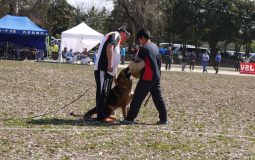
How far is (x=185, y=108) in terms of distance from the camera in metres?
13.6

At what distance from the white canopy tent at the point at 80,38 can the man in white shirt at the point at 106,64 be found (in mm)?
29143

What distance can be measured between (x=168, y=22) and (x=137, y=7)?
25.3ft

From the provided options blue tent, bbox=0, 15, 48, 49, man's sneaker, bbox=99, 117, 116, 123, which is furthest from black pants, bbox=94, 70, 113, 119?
blue tent, bbox=0, 15, 48, 49

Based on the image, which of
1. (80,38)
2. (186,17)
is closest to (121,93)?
(80,38)

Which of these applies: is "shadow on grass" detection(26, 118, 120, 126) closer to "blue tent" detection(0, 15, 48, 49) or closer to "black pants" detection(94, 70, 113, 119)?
"black pants" detection(94, 70, 113, 119)

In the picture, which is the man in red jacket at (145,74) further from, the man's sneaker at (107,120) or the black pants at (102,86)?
the black pants at (102,86)

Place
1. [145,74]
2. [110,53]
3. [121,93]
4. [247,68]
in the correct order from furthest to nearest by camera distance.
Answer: [247,68], [121,93], [145,74], [110,53]

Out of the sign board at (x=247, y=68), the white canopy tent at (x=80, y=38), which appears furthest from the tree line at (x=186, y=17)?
the white canopy tent at (x=80, y=38)

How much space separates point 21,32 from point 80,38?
4.86m

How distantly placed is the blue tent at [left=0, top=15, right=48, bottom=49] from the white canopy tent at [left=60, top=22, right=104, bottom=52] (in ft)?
5.67

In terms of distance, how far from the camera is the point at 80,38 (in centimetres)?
3962

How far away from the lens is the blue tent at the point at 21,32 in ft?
122

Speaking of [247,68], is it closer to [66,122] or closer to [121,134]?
[66,122]

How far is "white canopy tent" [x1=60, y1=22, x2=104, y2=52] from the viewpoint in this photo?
39.1m
